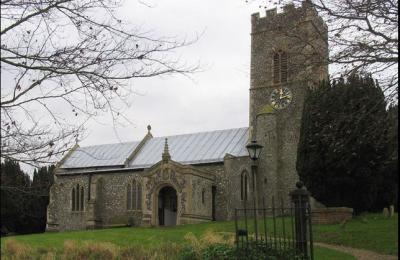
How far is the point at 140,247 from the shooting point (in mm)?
15320

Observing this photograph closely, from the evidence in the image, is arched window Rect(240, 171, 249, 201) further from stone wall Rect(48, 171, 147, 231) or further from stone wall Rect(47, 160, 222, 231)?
stone wall Rect(48, 171, 147, 231)

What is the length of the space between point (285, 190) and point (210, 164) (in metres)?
5.39

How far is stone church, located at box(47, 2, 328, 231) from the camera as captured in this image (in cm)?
3191

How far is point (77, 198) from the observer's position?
39.9 m

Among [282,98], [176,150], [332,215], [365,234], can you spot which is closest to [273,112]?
[282,98]

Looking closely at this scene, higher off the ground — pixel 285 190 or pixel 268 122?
pixel 268 122

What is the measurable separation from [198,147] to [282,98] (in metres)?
7.07

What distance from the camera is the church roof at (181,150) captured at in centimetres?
3534

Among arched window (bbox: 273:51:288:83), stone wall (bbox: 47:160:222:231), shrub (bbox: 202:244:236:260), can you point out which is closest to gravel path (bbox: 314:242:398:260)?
shrub (bbox: 202:244:236:260)

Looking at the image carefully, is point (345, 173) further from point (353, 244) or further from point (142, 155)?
point (142, 155)

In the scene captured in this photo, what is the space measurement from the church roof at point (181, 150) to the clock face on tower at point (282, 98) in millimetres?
3172

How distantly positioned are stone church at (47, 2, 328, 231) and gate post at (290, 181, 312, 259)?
57.5 feet

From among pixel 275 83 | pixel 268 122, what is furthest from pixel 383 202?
pixel 275 83

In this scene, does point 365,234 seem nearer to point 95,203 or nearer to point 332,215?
point 332,215
